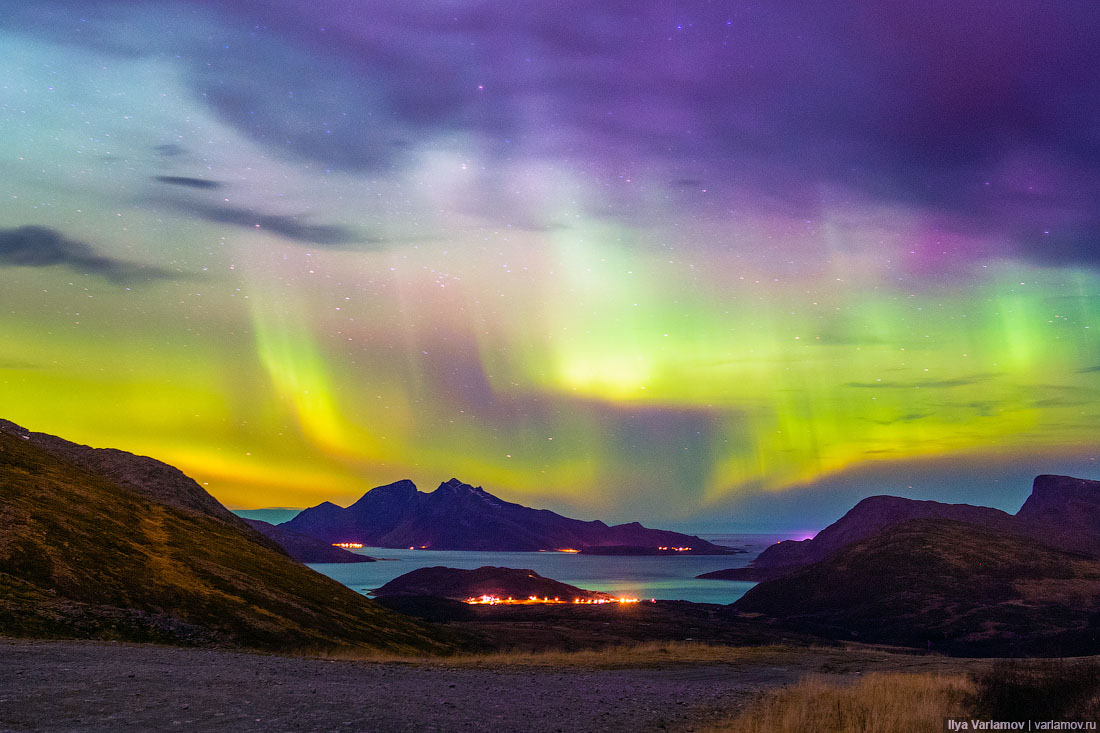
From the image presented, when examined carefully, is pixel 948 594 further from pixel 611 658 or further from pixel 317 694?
pixel 317 694

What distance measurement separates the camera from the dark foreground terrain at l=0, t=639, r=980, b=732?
14430 millimetres

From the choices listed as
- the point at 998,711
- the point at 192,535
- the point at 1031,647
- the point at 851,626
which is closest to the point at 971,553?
the point at 851,626

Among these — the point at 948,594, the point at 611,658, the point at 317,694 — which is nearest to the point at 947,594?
the point at 948,594

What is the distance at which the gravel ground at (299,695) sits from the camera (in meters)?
14.4

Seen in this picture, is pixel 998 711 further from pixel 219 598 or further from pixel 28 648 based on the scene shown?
pixel 219 598

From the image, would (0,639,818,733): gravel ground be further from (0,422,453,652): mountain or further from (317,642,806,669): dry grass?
(0,422,453,652): mountain

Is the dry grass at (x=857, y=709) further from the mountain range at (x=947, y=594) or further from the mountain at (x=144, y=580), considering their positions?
the mountain range at (x=947, y=594)

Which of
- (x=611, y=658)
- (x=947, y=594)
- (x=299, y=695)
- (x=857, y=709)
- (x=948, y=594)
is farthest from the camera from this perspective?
(x=947, y=594)

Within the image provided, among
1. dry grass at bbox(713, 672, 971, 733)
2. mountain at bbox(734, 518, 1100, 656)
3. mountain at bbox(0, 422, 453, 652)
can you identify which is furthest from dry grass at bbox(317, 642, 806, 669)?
mountain at bbox(734, 518, 1100, 656)

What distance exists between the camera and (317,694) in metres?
17.9

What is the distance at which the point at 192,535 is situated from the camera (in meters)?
60.6

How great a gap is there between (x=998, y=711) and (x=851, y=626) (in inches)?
5246

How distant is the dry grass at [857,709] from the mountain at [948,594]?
103 meters

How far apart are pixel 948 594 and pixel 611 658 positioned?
132531mm
